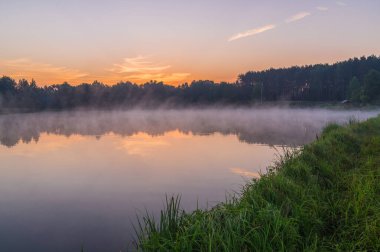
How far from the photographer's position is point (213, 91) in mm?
106000

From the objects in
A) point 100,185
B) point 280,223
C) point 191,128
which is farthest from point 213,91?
point 280,223

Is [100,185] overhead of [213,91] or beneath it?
beneath

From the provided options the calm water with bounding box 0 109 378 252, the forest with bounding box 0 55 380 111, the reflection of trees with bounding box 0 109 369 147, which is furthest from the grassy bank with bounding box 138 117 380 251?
the forest with bounding box 0 55 380 111

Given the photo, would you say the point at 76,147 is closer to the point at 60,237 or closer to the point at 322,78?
the point at 60,237

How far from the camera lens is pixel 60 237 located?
7.35 metres

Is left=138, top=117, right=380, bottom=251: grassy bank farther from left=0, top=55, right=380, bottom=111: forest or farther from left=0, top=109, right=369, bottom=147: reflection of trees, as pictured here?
left=0, top=55, right=380, bottom=111: forest

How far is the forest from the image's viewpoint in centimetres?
8988

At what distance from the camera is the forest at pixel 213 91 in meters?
89.9

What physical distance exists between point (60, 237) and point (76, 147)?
15.0 metres

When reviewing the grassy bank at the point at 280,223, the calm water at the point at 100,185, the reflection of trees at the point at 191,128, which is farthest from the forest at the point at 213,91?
the grassy bank at the point at 280,223

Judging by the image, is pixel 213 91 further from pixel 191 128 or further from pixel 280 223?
pixel 280 223

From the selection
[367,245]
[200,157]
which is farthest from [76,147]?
[367,245]

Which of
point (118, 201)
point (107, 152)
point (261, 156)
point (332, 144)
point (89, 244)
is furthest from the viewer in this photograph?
point (107, 152)

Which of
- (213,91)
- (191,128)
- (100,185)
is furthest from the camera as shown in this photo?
(213,91)
